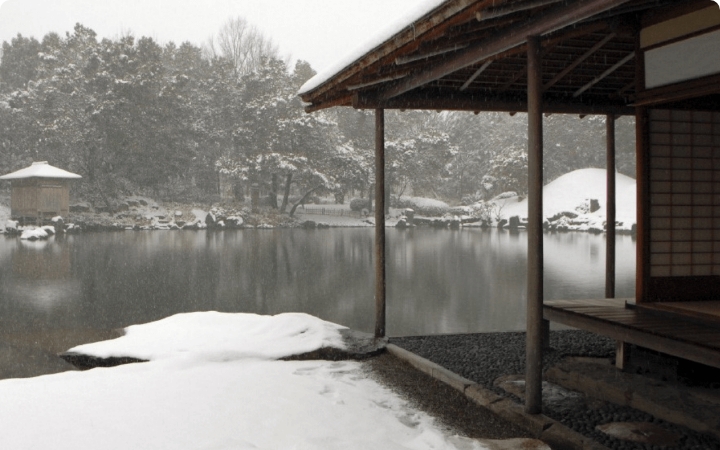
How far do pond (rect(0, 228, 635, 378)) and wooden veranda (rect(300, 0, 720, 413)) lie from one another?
369 cm

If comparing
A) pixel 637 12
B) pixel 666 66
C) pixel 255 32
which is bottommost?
pixel 666 66

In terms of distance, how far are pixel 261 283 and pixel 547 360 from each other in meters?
8.36

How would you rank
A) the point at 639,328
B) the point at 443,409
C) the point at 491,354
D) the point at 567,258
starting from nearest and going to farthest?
1. the point at 639,328
2. the point at 443,409
3. the point at 491,354
4. the point at 567,258

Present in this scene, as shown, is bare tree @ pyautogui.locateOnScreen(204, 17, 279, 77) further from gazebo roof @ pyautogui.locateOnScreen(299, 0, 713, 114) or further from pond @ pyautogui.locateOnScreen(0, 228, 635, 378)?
gazebo roof @ pyautogui.locateOnScreen(299, 0, 713, 114)

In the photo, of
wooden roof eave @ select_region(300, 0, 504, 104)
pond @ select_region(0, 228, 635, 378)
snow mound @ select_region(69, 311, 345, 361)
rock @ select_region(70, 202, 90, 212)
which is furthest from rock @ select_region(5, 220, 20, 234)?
wooden roof eave @ select_region(300, 0, 504, 104)

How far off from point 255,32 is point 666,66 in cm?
3395

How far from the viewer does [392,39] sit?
3.51 m

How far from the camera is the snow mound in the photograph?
193 inches

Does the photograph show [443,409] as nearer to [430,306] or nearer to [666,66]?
[666,66]

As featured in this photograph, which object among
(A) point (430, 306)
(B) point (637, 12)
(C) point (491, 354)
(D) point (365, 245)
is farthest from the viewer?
(D) point (365, 245)

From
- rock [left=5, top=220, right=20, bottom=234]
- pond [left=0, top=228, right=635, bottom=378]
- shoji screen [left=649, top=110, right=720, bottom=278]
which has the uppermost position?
shoji screen [left=649, top=110, right=720, bottom=278]

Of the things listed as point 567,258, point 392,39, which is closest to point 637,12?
point 392,39

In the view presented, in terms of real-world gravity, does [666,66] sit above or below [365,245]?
above

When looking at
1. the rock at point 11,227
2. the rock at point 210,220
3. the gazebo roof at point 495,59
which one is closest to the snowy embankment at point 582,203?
the rock at point 210,220
